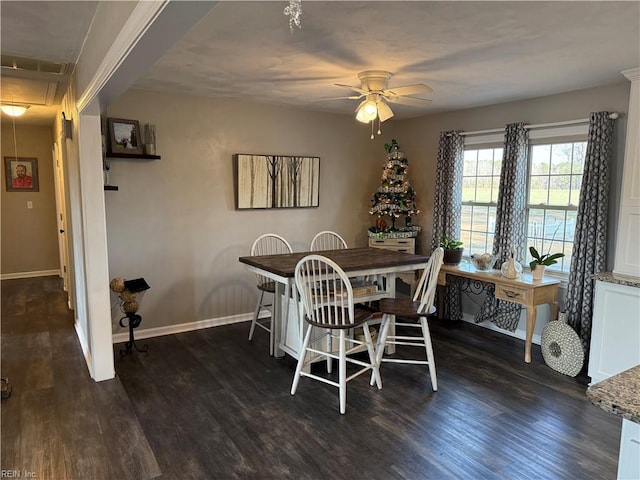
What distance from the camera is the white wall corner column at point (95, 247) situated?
2938mm

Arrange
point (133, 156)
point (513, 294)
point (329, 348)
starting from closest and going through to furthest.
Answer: point (329, 348), point (513, 294), point (133, 156)

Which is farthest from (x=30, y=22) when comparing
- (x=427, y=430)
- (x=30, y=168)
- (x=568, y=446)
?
(x=30, y=168)

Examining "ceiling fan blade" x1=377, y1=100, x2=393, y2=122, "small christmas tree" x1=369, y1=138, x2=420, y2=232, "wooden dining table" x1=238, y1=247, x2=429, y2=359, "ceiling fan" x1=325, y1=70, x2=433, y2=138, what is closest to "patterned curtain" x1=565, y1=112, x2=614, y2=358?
"wooden dining table" x1=238, y1=247, x2=429, y2=359

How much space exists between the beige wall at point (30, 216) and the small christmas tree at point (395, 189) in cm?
517

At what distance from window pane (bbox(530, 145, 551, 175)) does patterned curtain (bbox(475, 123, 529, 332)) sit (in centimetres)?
9

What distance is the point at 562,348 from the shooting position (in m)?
3.47

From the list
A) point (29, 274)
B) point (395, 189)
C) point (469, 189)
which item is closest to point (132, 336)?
point (395, 189)

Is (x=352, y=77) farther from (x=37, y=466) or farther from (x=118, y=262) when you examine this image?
(x=37, y=466)

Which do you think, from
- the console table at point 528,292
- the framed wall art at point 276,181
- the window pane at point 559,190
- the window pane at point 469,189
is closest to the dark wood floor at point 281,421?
the console table at point 528,292

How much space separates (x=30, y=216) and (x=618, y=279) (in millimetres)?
7511

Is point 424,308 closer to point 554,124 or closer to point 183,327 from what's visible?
point 554,124

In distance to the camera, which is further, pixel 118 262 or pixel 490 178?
pixel 490 178

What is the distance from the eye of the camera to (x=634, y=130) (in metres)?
3.11

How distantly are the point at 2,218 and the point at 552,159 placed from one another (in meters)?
7.28
